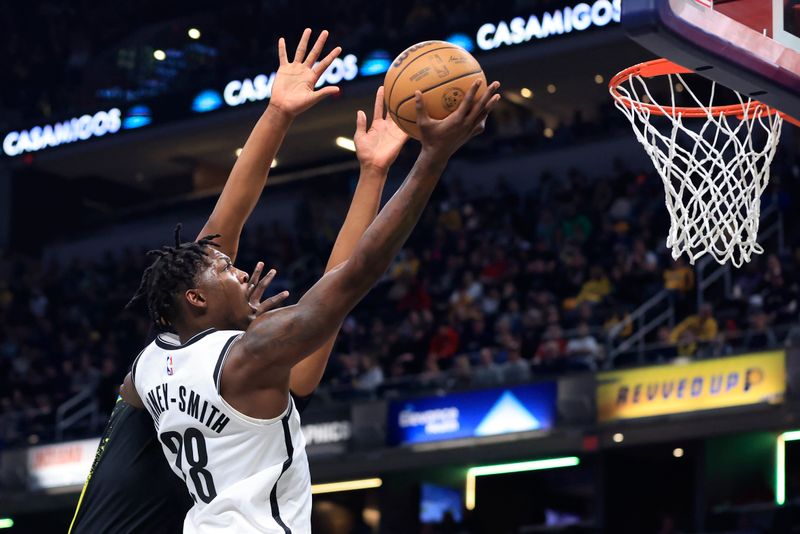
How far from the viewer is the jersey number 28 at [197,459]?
11.2ft

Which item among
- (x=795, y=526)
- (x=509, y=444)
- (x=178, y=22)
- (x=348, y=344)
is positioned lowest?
(x=795, y=526)

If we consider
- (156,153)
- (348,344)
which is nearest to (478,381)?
(348,344)

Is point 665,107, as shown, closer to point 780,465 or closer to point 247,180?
point 247,180

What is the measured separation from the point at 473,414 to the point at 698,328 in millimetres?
2385

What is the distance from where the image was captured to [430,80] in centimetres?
371

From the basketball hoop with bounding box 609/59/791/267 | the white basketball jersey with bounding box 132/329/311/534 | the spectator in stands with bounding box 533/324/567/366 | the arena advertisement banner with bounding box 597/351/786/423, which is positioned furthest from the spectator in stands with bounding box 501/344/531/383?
the white basketball jersey with bounding box 132/329/311/534

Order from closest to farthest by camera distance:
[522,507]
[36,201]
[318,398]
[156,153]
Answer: [318,398] → [522,507] → [156,153] → [36,201]

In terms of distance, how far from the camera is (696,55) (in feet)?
15.3

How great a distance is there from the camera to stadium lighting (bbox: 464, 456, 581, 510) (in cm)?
1591

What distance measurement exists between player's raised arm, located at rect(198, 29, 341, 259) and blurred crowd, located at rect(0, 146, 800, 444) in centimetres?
897

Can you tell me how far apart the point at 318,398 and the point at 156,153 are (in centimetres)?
944

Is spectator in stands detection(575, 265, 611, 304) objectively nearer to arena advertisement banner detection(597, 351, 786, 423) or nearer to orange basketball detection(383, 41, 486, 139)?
arena advertisement banner detection(597, 351, 786, 423)

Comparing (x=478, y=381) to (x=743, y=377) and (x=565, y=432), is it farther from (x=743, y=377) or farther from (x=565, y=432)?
(x=743, y=377)

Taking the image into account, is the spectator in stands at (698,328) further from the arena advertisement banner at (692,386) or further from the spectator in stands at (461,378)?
the spectator in stands at (461,378)
